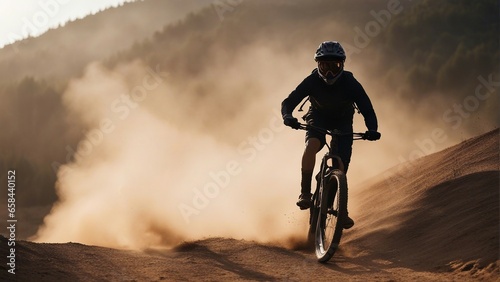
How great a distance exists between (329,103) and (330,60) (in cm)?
64

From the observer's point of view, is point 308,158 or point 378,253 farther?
point 308,158

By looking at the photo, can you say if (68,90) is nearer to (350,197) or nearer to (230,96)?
Result: (230,96)

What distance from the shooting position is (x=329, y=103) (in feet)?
29.4

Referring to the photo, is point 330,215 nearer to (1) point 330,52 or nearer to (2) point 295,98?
(2) point 295,98

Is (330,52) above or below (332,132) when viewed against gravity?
above

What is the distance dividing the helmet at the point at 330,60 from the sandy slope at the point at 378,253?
234cm

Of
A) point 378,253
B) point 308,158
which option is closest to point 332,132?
point 308,158

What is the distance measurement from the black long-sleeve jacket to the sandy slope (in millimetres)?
1651

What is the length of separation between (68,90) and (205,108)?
34.7 feet

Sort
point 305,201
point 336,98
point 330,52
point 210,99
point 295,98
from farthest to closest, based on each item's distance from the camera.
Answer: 1. point 210,99
2. point 305,201
3. point 295,98
4. point 336,98
5. point 330,52

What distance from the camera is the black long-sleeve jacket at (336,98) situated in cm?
880

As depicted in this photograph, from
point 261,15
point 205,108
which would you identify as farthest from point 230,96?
point 261,15

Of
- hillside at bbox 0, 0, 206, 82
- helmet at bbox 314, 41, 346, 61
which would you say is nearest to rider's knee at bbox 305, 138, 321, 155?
helmet at bbox 314, 41, 346, 61

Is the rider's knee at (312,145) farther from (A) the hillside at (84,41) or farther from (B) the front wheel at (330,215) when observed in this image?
(A) the hillside at (84,41)
